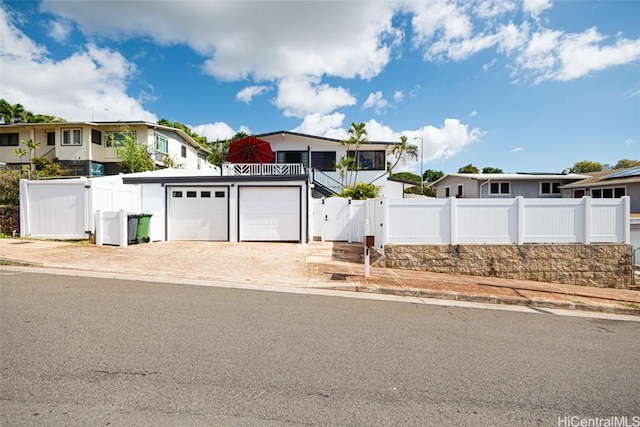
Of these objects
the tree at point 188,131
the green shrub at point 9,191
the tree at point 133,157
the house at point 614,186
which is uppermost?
the tree at point 188,131

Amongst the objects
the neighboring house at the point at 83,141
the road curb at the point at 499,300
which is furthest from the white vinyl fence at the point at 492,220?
the neighboring house at the point at 83,141

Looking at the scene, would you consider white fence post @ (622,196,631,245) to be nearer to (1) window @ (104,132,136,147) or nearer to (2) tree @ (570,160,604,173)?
(1) window @ (104,132,136,147)

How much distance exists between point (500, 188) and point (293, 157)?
16761 mm

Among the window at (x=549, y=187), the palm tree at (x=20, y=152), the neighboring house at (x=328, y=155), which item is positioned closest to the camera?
the palm tree at (x=20, y=152)

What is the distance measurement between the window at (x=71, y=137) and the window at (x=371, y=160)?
825 inches

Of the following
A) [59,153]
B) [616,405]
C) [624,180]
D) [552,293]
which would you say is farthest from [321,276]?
[59,153]

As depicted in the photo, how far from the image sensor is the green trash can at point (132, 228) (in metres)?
13.1

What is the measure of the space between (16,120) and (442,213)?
148 feet

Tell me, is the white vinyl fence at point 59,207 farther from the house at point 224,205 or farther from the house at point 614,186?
the house at point 614,186

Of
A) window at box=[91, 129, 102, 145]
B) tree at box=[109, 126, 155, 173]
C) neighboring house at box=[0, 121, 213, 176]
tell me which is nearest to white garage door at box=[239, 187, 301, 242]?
tree at box=[109, 126, 155, 173]

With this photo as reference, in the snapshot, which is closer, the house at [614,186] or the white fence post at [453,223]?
the white fence post at [453,223]

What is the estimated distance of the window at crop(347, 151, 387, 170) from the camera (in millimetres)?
26969

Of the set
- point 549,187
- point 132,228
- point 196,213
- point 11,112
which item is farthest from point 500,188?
point 11,112

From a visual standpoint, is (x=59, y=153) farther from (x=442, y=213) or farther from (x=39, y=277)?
(x=442, y=213)
